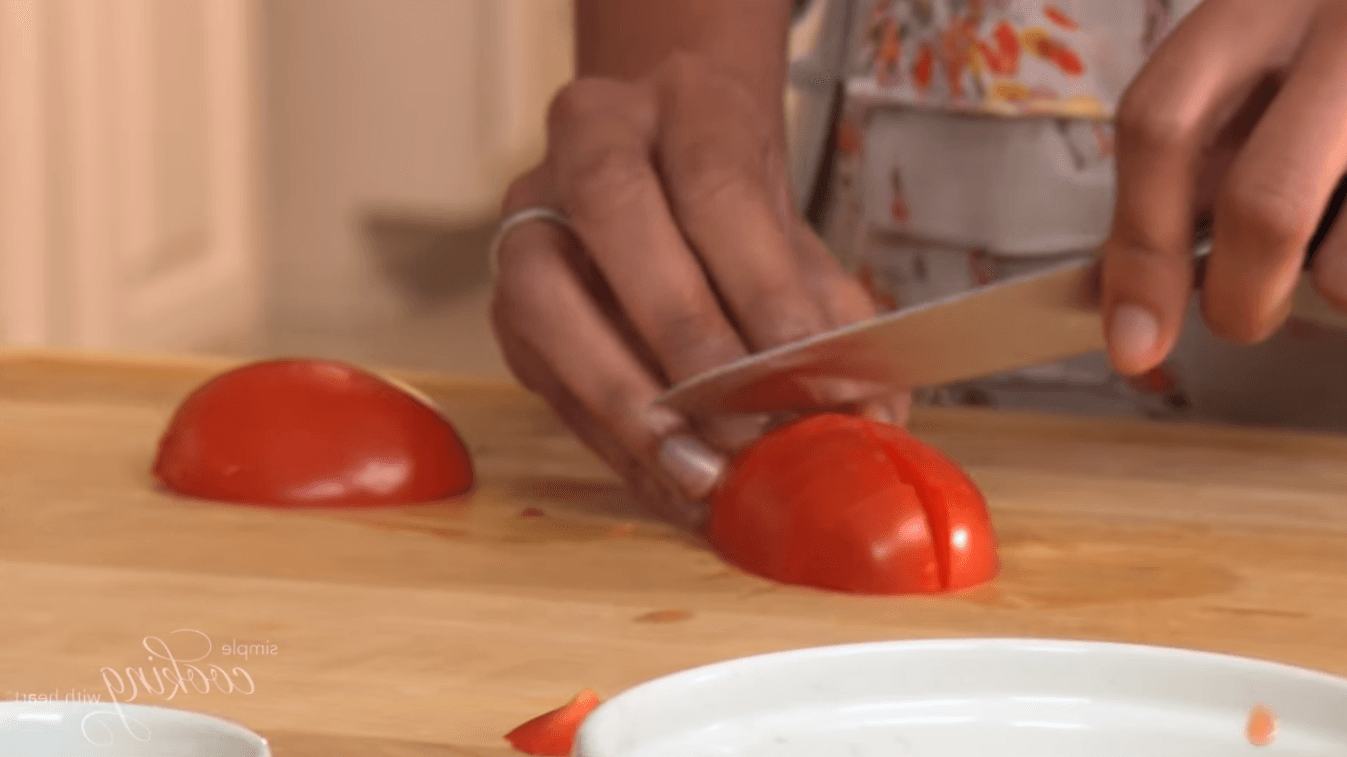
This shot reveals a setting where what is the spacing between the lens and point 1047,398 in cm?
116

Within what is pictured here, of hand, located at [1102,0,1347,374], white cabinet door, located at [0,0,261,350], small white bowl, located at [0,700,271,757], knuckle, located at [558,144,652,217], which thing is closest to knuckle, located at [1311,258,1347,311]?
hand, located at [1102,0,1347,374]

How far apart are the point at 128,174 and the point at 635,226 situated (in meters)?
2.53

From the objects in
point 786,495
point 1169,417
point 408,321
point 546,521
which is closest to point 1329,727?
point 786,495

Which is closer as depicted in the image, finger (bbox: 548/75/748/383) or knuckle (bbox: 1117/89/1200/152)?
knuckle (bbox: 1117/89/1200/152)

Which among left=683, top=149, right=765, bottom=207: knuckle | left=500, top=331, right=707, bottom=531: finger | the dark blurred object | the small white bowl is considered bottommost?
the dark blurred object

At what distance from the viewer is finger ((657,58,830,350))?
85 cm

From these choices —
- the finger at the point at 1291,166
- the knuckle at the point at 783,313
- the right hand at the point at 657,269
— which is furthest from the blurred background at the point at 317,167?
the finger at the point at 1291,166

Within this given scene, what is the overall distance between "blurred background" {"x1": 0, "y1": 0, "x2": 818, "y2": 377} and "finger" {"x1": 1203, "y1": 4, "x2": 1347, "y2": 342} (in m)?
2.67

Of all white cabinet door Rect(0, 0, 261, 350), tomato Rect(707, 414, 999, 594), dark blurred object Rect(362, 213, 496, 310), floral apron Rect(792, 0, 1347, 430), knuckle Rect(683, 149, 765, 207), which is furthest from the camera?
dark blurred object Rect(362, 213, 496, 310)

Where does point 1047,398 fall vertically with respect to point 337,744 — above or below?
below

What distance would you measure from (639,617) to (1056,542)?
0.23 metres

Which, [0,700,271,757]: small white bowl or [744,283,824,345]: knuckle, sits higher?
[0,700,271,757]: small white bowl

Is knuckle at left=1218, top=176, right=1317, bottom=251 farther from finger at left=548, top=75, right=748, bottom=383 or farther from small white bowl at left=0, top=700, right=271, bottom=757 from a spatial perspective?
small white bowl at left=0, top=700, right=271, bottom=757

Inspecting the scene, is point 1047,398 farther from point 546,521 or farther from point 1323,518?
point 546,521
